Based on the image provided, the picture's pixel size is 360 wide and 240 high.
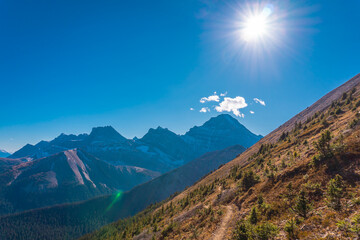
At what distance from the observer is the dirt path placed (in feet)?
74.1

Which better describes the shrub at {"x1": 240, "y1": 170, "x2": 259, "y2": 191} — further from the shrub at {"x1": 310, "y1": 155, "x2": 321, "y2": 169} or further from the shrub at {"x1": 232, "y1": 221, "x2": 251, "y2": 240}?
the shrub at {"x1": 232, "y1": 221, "x2": 251, "y2": 240}

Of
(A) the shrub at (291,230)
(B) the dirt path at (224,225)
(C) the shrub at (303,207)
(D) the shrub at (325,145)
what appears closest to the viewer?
(A) the shrub at (291,230)

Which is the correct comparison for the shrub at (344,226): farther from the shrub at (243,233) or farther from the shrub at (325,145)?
the shrub at (325,145)

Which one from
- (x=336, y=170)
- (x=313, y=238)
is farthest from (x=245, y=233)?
(x=336, y=170)

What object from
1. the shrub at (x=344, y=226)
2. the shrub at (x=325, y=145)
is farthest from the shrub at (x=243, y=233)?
the shrub at (x=325, y=145)

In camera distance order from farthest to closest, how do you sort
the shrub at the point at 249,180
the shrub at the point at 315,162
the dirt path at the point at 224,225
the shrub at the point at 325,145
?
the shrub at the point at 249,180, the shrub at the point at 325,145, the shrub at the point at 315,162, the dirt path at the point at 224,225

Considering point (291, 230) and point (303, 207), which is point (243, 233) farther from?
point (303, 207)

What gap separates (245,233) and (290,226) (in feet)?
14.0

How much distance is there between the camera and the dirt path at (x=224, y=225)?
2258 cm

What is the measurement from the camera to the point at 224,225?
24.9m

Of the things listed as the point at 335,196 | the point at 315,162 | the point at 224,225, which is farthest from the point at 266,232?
the point at 315,162

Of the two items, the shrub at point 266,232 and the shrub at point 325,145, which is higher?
the shrub at point 325,145

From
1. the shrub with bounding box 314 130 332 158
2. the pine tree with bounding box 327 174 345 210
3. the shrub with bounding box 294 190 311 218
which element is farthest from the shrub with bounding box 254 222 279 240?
the shrub with bounding box 314 130 332 158

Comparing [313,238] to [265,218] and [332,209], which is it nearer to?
[332,209]
